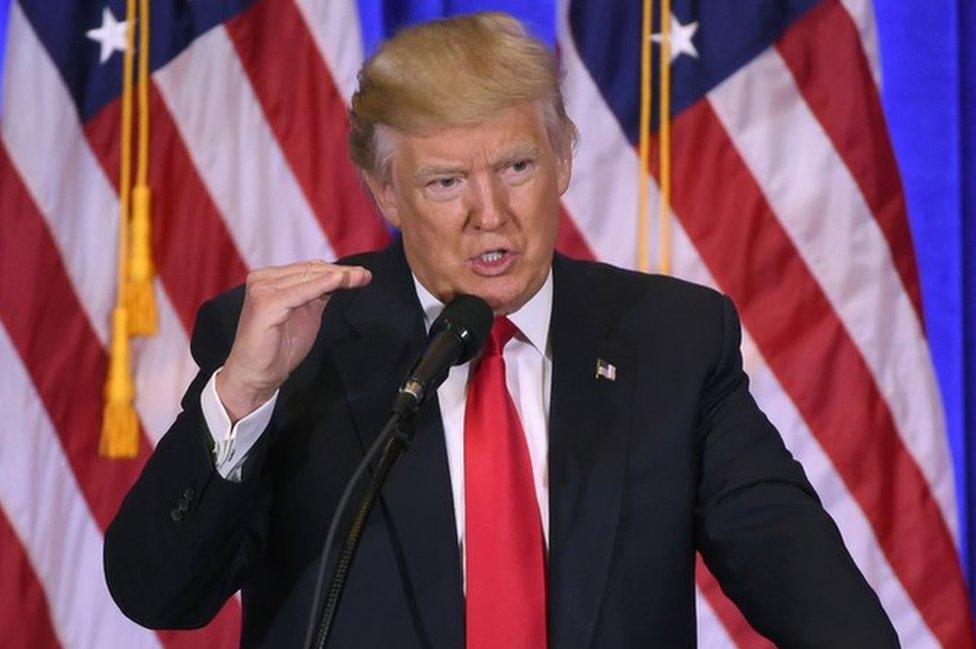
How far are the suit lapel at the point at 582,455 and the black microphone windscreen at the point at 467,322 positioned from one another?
1.00 feet

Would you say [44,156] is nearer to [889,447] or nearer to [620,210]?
[620,210]

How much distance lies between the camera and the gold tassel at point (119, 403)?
282 centimetres

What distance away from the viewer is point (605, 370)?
6.22 ft

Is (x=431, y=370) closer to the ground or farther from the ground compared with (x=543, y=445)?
farther from the ground

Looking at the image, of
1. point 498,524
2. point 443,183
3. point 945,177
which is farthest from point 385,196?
point 945,177

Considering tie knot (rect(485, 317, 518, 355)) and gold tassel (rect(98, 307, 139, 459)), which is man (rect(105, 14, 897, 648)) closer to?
tie knot (rect(485, 317, 518, 355))

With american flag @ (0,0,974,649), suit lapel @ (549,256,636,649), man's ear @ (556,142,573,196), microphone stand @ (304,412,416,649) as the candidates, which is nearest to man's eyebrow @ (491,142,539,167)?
man's ear @ (556,142,573,196)

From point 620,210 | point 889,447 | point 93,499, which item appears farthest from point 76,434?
point 889,447

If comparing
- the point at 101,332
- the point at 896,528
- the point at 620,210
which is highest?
the point at 620,210

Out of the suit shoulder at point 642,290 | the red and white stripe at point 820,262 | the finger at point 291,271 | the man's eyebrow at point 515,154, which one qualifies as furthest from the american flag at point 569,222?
the finger at point 291,271

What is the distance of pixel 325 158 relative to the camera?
294 cm

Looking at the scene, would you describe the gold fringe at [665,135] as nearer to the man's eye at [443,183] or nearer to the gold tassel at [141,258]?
the gold tassel at [141,258]

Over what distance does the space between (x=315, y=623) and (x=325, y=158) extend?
1686 millimetres

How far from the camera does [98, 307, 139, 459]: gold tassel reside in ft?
9.25
